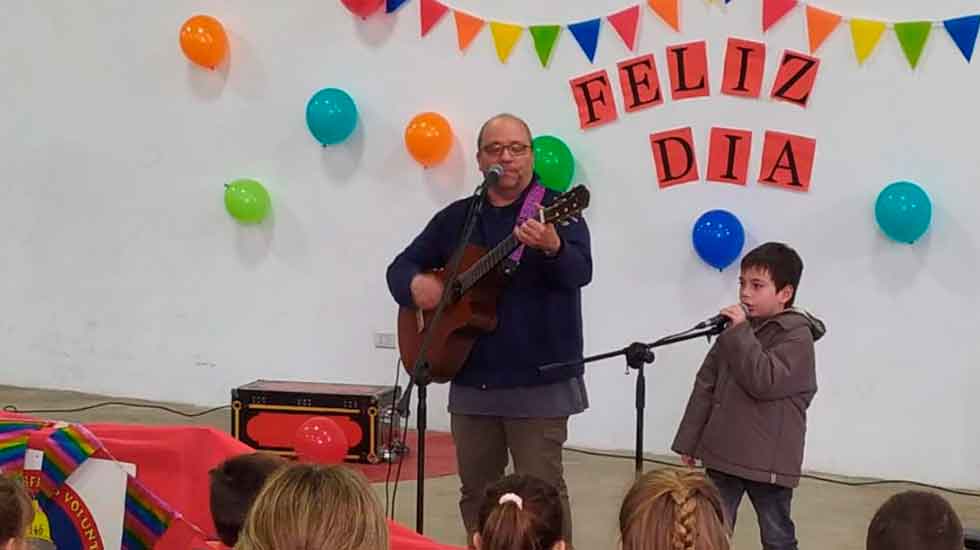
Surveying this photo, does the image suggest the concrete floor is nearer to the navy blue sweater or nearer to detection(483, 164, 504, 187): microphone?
the navy blue sweater

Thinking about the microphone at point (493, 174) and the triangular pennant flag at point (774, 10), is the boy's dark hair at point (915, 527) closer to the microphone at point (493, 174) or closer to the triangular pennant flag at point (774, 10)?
the microphone at point (493, 174)

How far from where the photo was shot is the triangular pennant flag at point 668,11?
530cm

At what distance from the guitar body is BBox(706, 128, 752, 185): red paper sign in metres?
1.92

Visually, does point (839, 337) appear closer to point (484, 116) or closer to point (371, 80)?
point (484, 116)

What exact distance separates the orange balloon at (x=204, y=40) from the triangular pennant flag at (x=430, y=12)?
40.1 inches

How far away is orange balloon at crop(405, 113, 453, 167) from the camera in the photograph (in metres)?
5.70

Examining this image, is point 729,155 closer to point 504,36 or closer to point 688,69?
point 688,69

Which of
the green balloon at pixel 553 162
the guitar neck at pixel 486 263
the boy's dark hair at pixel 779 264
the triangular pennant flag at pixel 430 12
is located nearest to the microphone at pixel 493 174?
the guitar neck at pixel 486 263

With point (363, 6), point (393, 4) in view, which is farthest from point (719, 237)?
point (363, 6)

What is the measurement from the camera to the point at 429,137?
5.69 meters

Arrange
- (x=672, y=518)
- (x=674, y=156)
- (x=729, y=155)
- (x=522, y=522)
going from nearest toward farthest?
(x=672, y=518)
(x=522, y=522)
(x=729, y=155)
(x=674, y=156)

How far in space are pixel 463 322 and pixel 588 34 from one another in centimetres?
226

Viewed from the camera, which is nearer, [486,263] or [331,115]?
[486,263]

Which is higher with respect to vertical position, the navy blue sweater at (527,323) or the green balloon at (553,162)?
the green balloon at (553,162)
